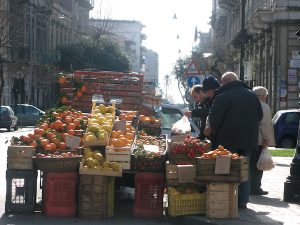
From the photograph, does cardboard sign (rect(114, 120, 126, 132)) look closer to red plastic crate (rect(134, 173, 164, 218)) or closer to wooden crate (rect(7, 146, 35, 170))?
red plastic crate (rect(134, 173, 164, 218))

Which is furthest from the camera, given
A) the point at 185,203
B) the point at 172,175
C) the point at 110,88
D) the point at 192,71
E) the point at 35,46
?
the point at 35,46

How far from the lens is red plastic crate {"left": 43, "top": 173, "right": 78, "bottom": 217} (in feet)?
38.7

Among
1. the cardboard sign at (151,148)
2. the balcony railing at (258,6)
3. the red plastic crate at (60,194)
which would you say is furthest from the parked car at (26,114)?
the red plastic crate at (60,194)

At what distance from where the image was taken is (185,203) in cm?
1150

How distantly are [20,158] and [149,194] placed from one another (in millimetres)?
1923

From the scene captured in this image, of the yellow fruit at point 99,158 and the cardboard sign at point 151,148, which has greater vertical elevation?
the cardboard sign at point 151,148

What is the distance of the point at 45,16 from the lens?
7700 centimetres

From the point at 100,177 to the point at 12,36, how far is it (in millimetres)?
49836

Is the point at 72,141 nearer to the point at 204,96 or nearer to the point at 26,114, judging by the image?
the point at 204,96

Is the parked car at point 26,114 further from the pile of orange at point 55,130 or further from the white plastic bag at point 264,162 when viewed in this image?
the white plastic bag at point 264,162

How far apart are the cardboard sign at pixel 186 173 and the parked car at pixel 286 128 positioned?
2131cm

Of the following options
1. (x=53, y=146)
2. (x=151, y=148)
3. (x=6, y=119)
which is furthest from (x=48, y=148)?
(x=6, y=119)

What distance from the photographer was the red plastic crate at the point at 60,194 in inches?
464

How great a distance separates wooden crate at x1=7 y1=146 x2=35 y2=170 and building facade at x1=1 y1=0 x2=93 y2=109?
4877 centimetres
